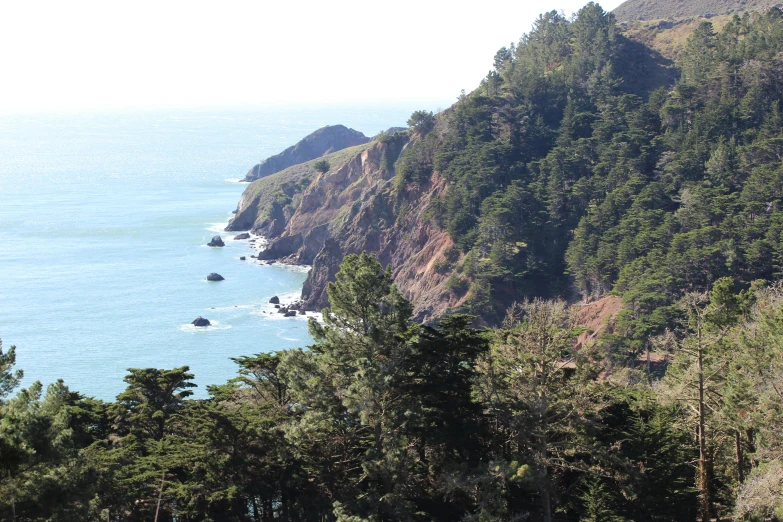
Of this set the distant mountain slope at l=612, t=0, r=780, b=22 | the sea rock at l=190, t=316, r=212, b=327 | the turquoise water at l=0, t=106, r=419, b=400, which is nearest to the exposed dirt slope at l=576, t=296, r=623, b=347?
the turquoise water at l=0, t=106, r=419, b=400

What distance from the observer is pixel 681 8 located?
155125 mm

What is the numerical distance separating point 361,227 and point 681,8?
279 feet

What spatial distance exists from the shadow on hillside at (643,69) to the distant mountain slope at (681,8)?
31.5 m

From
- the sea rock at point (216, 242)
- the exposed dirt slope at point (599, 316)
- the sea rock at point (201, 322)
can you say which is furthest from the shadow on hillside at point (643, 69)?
the sea rock at point (216, 242)

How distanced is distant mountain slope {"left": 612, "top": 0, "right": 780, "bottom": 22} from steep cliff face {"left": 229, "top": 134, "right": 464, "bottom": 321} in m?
63.8

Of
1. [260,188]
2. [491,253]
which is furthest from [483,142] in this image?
[260,188]

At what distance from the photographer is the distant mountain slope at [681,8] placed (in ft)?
472

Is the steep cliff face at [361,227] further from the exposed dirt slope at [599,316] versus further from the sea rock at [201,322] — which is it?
the exposed dirt slope at [599,316]

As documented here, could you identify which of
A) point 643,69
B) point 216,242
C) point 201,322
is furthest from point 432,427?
point 216,242

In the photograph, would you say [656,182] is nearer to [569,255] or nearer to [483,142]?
[569,255]

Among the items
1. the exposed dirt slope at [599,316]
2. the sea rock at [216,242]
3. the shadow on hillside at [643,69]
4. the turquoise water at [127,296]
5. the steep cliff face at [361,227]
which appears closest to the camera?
the exposed dirt slope at [599,316]

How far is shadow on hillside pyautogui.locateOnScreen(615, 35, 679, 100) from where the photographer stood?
111188mm

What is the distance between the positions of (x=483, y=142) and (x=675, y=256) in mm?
37748

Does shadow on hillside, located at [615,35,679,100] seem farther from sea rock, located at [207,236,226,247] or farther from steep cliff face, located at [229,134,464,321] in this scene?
sea rock, located at [207,236,226,247]
